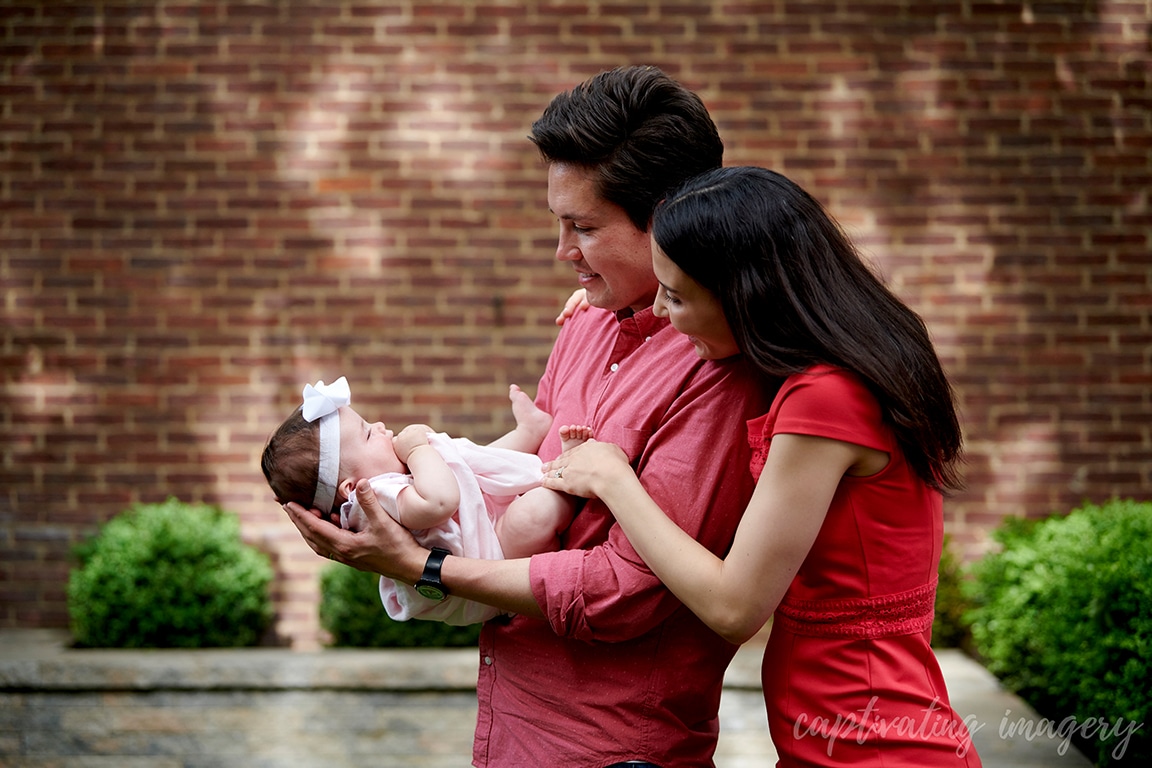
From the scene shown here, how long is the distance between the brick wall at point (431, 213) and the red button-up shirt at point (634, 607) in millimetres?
3462

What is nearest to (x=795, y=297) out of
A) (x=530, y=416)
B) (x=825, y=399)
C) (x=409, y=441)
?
(x=825, y=399)

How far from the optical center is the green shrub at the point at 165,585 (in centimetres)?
491

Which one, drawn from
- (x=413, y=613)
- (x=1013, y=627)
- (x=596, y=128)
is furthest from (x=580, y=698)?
(x=1013, y=627)

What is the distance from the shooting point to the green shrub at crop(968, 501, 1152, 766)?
11.3 ft

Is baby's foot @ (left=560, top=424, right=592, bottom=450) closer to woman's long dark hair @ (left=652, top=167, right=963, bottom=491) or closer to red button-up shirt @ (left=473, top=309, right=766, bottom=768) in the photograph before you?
red button-up shirt @ (left=473, top=309, right=766, bottom=768)

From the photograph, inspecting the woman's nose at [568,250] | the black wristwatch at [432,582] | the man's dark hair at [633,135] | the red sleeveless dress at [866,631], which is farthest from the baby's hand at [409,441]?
the red sleeveless dress at [866,631]

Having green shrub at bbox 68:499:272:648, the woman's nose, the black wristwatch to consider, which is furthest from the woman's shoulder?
green shrub at bbox 68:499:272:648

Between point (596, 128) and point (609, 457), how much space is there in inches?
22.6

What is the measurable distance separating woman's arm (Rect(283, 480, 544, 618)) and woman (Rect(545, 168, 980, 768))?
0.22 meters

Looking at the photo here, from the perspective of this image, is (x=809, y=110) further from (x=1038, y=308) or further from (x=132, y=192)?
(x=132, y=192)

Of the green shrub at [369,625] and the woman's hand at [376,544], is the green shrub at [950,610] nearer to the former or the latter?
the green shrub at [369,625]

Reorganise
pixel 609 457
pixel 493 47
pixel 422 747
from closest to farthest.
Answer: pixel 609 457 < pixel 422 747 < pixel 493 47

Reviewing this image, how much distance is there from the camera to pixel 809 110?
532cm

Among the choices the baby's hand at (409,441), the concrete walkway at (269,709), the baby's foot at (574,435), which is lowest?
the concrete walkway at (269,709)
